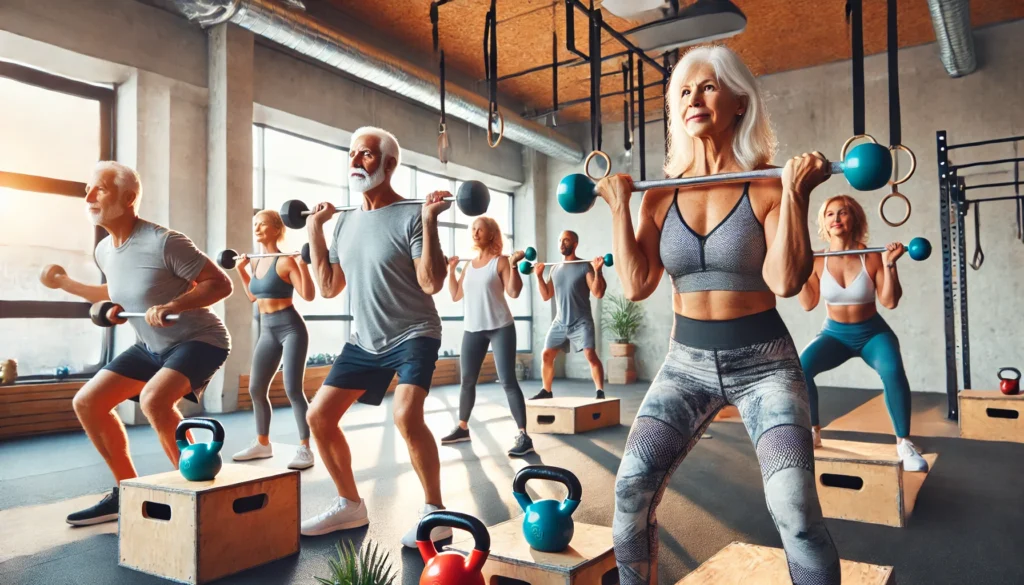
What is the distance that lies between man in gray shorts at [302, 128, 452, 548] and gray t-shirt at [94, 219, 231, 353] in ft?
1.93

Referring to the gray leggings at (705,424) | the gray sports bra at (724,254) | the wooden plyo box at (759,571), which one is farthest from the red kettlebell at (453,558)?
the gray sports bra at (724,254)

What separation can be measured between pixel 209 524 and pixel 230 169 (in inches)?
184

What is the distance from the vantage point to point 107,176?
2754 mm

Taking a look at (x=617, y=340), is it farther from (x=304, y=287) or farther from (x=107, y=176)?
(x=107, y=176)

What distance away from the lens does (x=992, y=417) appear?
183 inches

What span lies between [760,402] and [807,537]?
27 centimetres

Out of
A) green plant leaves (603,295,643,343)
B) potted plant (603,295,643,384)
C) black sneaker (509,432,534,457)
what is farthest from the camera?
green plant leaves (603,295,643,343)

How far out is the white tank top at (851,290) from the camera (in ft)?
11.4

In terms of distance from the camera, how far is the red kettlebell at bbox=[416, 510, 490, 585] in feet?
4.51

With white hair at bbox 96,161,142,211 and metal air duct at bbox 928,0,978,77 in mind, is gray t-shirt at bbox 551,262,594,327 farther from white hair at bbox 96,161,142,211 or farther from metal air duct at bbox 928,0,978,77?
metal air duct at bbox 928,0,978,77

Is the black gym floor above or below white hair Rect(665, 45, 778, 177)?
below

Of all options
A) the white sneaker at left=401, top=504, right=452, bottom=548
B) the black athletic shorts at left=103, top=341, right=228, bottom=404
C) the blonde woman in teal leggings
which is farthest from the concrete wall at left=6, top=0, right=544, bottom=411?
the blonde woman in teal leggings

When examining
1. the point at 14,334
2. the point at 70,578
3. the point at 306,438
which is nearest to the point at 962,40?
the point at 306,438

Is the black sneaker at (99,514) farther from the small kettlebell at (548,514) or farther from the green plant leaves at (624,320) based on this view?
the green plant leaves at (624,320)
